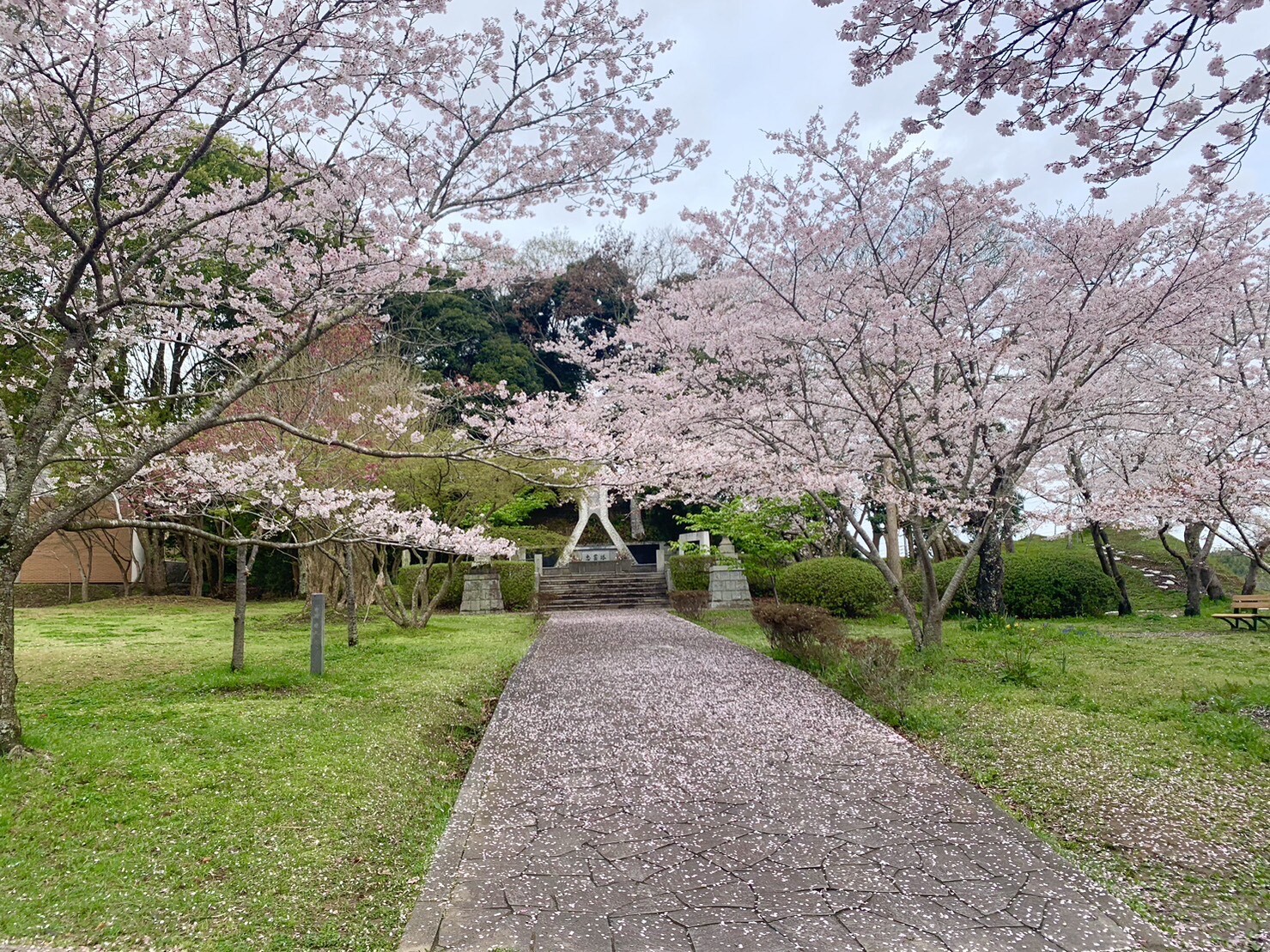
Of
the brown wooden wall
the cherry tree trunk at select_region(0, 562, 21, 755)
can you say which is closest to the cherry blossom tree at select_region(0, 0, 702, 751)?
the cherry tree trunk at select_region(0, 562, 21, 755)

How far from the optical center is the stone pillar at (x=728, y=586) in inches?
693

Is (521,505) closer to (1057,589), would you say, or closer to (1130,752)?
(1057,589)

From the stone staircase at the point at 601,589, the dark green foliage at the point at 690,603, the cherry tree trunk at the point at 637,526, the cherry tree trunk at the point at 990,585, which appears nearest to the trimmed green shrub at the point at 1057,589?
the cherry tree trunk at the point at 990,585

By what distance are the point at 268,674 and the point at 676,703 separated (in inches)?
170

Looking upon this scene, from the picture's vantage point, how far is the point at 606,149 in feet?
19.5

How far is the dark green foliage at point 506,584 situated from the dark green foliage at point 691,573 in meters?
3.80

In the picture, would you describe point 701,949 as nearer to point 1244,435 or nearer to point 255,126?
point 255,126

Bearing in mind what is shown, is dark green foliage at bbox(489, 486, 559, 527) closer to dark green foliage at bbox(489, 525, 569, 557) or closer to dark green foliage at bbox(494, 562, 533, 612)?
dark green foliage at bbox(489, 525, 569, 557)

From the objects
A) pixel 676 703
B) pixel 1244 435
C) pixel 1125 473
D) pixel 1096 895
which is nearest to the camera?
pixel 1096 895

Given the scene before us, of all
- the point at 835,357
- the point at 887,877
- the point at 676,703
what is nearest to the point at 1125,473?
the point at 835,357

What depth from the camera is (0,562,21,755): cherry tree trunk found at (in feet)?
14.3

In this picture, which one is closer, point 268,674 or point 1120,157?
point 1120,157

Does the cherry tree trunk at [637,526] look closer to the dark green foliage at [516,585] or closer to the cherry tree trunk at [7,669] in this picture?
the dark green foliage at [516,585]

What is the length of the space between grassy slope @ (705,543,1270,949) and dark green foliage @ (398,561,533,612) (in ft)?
37.8
